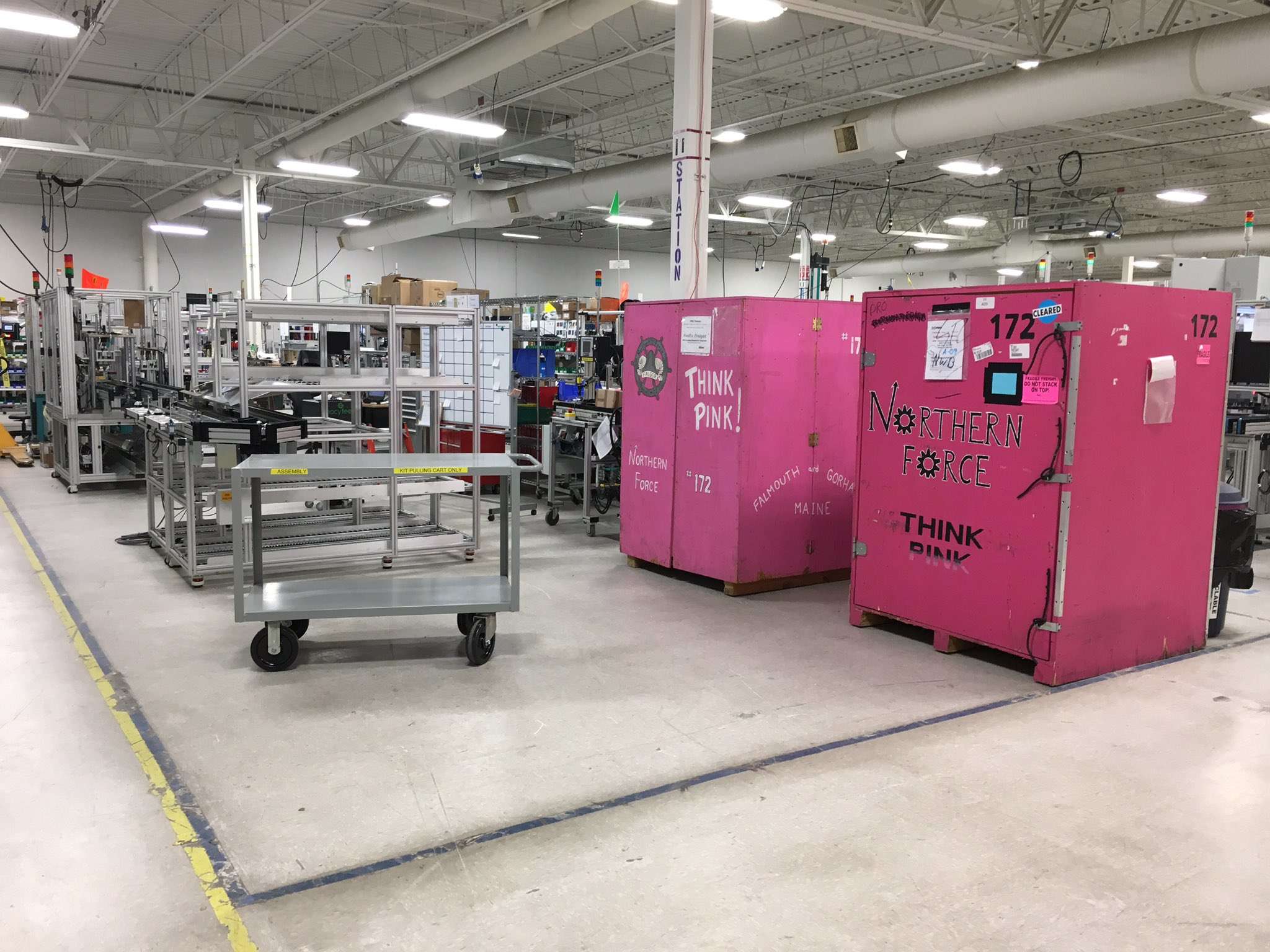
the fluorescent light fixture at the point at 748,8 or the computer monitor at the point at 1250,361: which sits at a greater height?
the fluorescent light fixture at the point at 748,8

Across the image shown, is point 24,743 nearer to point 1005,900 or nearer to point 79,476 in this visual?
Result: point 1005,900

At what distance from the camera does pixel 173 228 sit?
1752 cm

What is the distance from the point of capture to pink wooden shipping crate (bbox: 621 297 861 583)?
5570 mm

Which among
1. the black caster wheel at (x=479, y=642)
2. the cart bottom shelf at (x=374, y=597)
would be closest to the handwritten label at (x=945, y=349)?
A: the cart bottom shelf at (x=374, y=597)

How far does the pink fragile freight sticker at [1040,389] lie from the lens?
159 inches

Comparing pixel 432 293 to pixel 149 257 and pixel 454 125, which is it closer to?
pixel 454 125

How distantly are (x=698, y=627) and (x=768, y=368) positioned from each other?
5.36 ft

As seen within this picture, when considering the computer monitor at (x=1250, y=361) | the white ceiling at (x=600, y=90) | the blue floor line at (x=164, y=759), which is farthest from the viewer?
the white ceiling at (x=600, y=90)

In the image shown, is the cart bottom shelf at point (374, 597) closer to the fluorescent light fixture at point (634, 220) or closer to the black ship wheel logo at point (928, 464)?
the black ship wheel logo at point (928, 464)

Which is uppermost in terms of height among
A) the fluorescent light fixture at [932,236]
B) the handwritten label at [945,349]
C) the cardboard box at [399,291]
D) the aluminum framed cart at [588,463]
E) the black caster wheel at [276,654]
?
the fluorescent light fixture at [932,236]

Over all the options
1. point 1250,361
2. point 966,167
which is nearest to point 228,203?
point 966,167

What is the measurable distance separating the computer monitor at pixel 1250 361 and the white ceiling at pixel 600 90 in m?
2.44

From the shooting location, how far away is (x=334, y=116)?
1262 centimetres

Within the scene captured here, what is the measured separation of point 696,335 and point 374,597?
258cm
